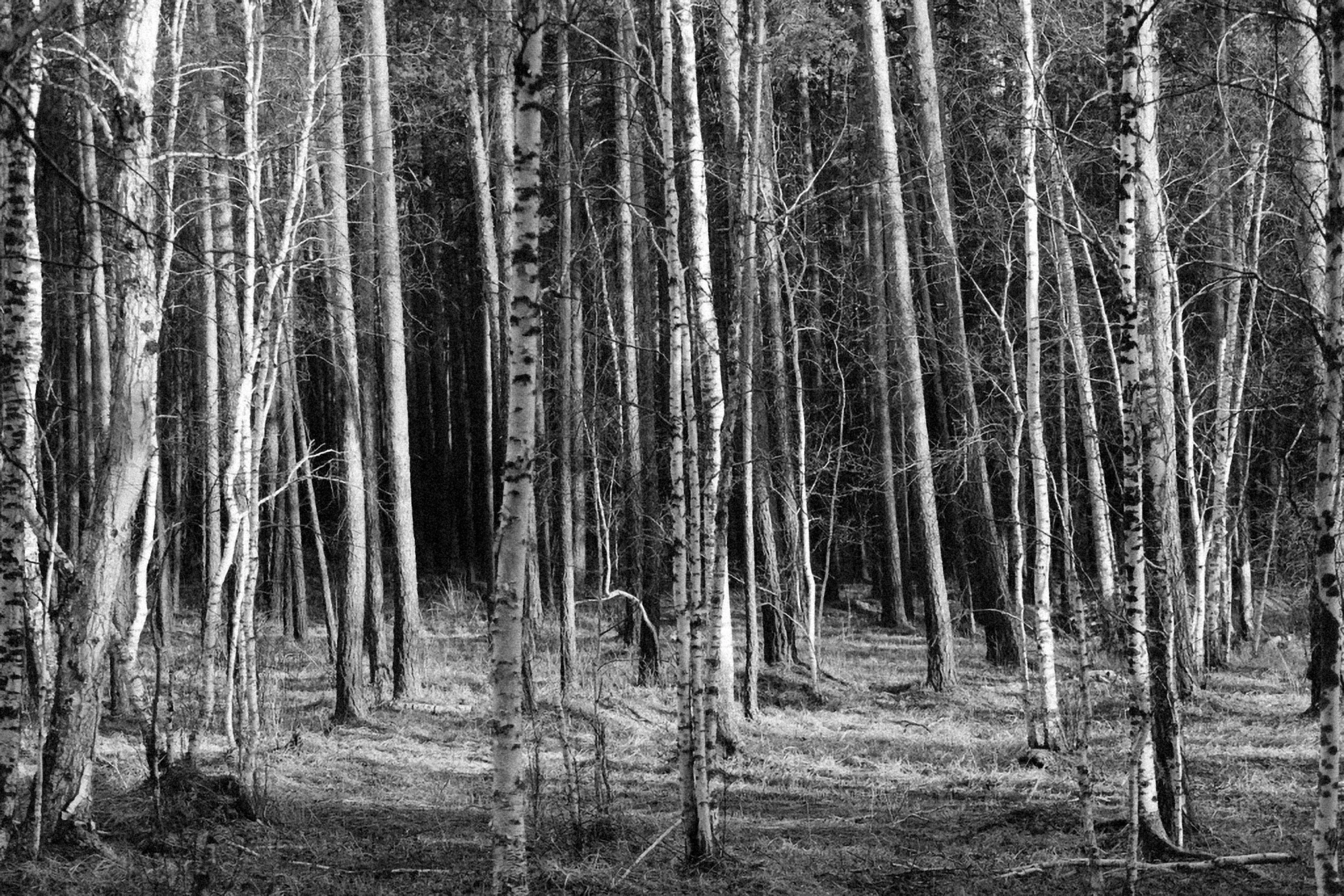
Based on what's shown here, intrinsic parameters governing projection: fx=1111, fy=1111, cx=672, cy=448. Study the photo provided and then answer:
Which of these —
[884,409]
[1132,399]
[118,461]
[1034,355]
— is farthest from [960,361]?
[118,461]

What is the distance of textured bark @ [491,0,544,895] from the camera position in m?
5.83

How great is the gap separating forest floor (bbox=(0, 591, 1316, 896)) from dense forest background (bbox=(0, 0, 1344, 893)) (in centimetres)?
28

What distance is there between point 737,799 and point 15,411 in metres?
6.78

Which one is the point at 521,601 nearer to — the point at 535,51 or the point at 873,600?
the point at 535,51

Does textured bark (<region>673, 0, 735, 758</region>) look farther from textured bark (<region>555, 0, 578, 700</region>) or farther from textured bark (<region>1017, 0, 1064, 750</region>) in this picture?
textured bark (<region>555, 0, 578, 700</region>)

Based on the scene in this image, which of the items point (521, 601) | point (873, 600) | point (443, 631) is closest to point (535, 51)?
point (521, 601)

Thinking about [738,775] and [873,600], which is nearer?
[738,775]

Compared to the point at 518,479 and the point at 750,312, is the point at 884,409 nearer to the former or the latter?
the point at 750,312

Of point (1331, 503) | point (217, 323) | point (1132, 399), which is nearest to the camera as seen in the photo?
point (1331, 503)

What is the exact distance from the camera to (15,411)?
656 centimetres

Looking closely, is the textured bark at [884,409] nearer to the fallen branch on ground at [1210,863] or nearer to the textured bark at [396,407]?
the textured bark at [396,407]

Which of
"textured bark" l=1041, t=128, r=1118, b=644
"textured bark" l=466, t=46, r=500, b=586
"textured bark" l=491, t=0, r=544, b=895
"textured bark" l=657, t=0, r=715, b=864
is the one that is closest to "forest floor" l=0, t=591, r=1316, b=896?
"textured bark" l=657, t=0, r=715, b=864

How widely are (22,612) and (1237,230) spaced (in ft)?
55.0

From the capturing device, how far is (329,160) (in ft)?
46.4
